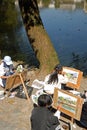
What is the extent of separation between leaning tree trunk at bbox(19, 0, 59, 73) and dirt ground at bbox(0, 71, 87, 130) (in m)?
2.59

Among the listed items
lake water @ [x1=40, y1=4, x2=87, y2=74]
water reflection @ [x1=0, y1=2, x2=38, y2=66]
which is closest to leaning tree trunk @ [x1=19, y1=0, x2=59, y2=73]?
lake water @ [x1=40, y1=4, x2=87, y2=74]

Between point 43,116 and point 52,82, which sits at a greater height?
point 43,116

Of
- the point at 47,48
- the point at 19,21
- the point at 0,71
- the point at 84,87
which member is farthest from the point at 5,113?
the point at 19,21

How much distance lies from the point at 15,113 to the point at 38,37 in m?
3.88

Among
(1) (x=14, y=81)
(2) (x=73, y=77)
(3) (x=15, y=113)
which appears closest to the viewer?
(3) (x=15, y=113)

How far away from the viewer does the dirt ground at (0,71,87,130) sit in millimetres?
8922

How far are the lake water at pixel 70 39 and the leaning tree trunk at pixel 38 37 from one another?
180 inches

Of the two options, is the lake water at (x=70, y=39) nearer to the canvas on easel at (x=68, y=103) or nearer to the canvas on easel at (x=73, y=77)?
the canvas on easel at (x=73, y=77)

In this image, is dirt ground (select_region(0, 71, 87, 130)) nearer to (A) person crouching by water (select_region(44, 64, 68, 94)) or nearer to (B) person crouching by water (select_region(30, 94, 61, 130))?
(A) person crouching by water (select_region(44, 64, 68, 94))

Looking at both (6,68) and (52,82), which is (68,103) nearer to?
(52,82)

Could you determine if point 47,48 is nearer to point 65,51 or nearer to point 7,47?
point 65,51

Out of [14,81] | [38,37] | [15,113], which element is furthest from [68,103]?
[38,37]

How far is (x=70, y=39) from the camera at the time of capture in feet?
84.6

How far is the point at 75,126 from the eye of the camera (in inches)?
342
